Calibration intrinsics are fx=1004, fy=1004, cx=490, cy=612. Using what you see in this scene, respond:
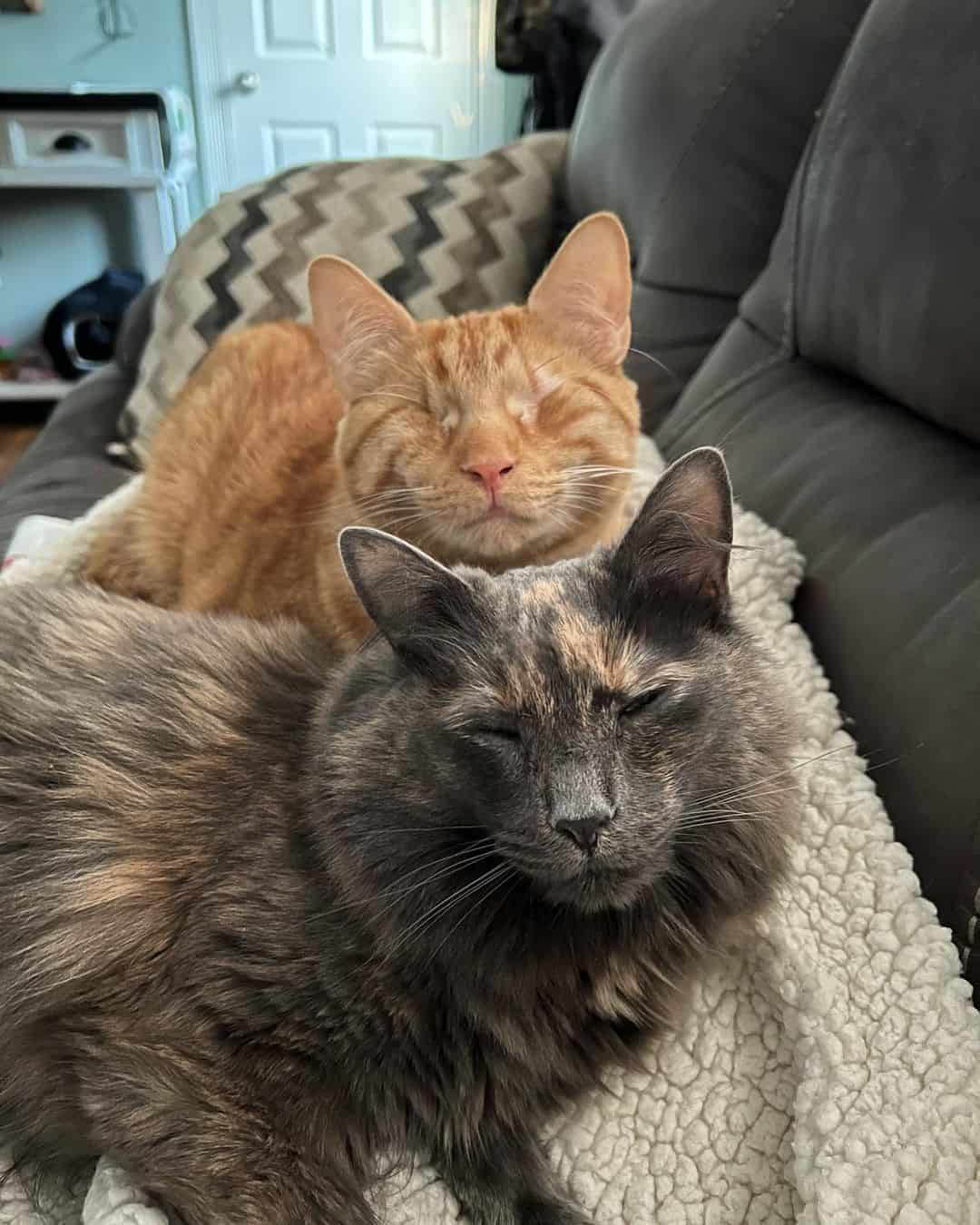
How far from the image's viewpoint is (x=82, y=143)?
167 inches

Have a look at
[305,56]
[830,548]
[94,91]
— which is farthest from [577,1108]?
[305,56]

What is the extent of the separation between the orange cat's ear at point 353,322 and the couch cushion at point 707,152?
2.33ft

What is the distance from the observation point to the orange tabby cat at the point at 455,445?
1197mm

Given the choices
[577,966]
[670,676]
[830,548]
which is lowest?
[577,966]

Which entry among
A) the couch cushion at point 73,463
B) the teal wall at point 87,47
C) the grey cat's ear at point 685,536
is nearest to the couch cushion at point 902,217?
the grey cat's ear at point 685,536

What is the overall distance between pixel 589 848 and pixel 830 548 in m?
0.61

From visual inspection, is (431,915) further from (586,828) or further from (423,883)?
(586,828)

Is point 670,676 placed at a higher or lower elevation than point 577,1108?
higher

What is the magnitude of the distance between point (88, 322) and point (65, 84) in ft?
3.91

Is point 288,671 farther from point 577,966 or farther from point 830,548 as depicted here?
point 830,548

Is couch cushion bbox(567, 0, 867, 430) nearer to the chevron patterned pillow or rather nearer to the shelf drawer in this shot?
the chevron patterned pillow

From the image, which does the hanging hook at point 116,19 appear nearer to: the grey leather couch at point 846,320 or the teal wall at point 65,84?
the teal wall at point 65,84

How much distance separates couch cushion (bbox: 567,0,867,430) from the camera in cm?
172

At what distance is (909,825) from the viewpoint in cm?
97
